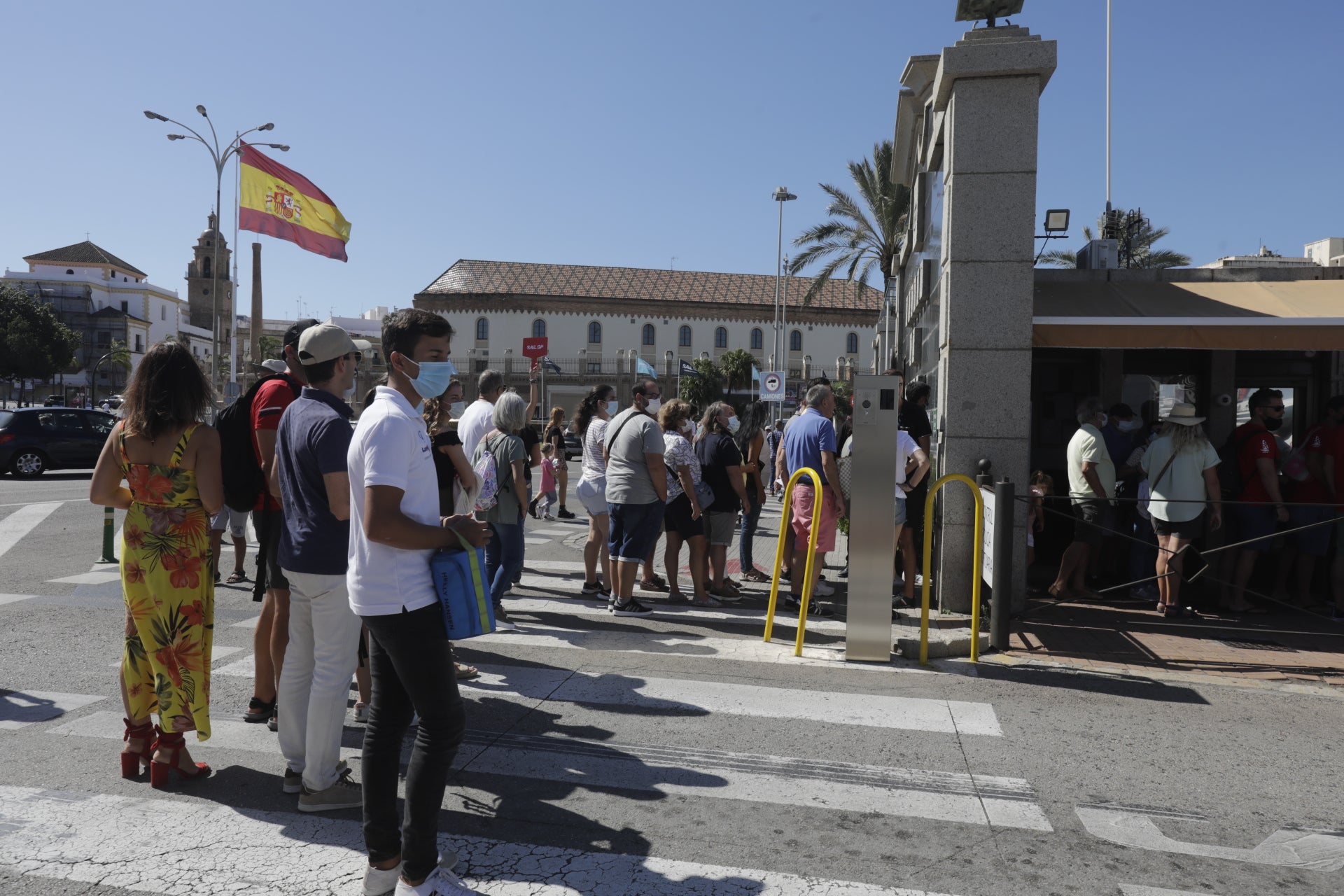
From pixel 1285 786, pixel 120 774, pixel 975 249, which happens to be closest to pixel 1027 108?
pixel 975 249

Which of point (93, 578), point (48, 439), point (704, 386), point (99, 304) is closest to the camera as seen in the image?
point (93, 578)

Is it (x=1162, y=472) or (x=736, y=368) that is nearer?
(x=1162, y=472)

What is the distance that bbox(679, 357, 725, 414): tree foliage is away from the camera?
192 ft

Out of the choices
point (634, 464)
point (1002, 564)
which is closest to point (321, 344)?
point (634, 464)

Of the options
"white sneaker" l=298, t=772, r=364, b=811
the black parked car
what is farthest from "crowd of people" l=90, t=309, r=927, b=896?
the black parked car

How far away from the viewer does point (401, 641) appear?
305cm

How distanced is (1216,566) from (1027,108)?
4696 millimetres

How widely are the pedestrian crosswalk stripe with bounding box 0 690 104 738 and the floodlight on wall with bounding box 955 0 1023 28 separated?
819 cm

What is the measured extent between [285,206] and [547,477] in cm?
806

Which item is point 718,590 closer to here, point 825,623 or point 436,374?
point 825,623

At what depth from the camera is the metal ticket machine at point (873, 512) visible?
6512mm

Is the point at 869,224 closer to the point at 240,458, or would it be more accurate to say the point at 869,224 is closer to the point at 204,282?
the point at 240,458

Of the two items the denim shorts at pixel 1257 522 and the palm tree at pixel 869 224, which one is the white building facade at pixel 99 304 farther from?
the denim shorts at pixel 1257 522

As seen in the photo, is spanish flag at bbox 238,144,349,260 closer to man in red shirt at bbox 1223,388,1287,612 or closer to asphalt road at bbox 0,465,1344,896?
asphalt road at bbox 0,465,1344,896
